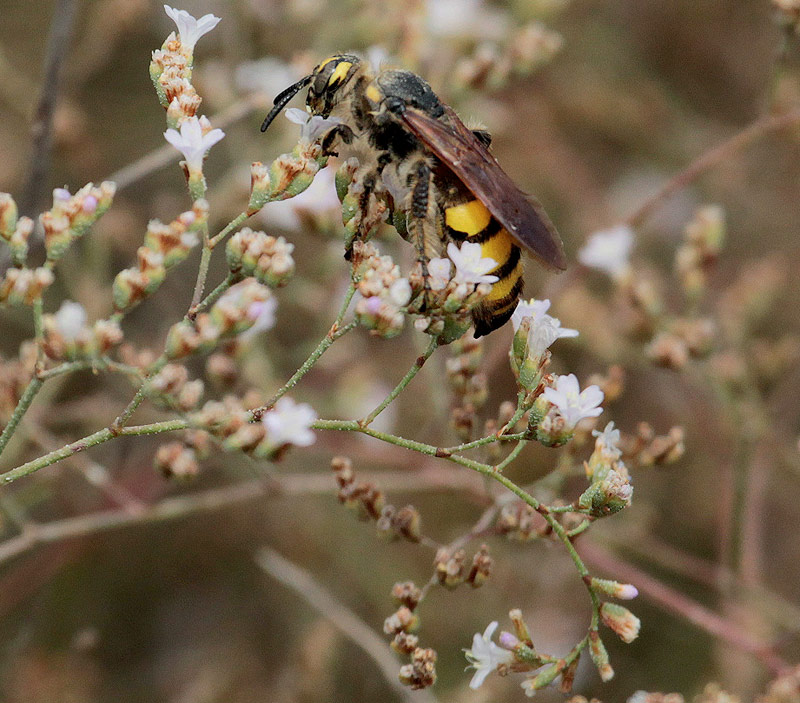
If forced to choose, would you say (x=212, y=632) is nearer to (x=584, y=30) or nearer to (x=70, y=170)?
(x=70, y=170)

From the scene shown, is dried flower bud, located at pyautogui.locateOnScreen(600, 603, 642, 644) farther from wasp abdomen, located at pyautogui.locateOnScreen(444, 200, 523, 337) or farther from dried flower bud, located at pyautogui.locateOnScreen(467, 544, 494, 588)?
wasp abdomen, located at pyautogui.locateOnScreen(444, 200, 523, 337)

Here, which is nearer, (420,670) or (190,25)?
(420,670)

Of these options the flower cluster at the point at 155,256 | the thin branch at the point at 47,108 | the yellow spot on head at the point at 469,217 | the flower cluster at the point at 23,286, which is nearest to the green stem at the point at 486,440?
the yellow spot on head at the point at 469,217

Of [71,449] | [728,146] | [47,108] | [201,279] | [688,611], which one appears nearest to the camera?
[71,449]

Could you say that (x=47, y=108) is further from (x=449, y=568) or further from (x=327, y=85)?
(x=449, y=568)

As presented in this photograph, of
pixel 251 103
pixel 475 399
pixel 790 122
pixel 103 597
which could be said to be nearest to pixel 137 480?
pixel 103 597

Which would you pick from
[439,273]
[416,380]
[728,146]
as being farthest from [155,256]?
[416,380]
